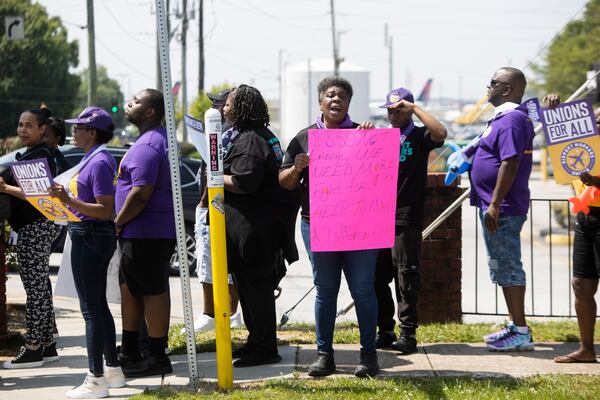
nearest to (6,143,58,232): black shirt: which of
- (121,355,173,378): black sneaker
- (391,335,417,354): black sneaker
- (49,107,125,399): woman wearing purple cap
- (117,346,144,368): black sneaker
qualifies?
(49,107,125,399): woman wearing purple cap

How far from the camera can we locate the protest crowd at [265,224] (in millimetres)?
6141

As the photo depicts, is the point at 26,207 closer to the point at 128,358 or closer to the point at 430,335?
the point at 128,358

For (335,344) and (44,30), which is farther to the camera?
(44,30)

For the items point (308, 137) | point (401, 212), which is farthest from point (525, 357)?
point (308, 137)

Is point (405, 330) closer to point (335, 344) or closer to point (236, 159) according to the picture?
point (335, 344)

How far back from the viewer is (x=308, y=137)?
19.9 feet

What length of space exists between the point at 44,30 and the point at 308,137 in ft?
195

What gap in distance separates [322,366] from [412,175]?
61.2 inches

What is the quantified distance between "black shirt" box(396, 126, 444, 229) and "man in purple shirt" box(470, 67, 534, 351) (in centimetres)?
40

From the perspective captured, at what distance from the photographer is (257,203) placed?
674 cm

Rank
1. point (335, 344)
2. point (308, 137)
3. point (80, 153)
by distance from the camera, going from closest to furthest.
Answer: point (308, 137) → point (335, 344) → point (80, 153)

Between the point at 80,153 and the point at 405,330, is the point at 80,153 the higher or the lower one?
the higher one

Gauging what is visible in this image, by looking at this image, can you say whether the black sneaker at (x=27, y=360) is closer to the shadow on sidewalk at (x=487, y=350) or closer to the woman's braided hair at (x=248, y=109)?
the woman's braided hair at (x=248, y=109)

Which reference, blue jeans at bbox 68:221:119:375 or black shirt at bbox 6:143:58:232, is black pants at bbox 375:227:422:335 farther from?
black shirt at bbox 6:143:58:232
